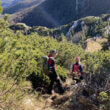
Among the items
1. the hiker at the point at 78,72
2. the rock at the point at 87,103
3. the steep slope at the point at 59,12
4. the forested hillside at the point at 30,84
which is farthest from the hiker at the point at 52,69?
the steep slope at the point at 59,12

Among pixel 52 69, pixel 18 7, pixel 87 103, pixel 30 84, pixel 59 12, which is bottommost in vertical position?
pixel 87 103

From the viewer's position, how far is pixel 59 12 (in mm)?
105875

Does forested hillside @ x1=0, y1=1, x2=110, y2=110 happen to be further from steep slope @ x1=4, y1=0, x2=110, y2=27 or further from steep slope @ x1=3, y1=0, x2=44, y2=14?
steep slope @ x1=3, y1=0, x2=44, y2=14

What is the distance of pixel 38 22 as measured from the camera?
9831 cm

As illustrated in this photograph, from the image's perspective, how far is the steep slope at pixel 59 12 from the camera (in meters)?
81.8

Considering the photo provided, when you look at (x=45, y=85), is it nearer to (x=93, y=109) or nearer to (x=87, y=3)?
(x=93, y=109)

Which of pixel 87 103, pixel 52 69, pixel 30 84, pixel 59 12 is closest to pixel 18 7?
pixel 59 12

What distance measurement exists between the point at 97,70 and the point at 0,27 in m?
4.15

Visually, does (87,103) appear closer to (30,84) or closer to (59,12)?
(30,84)

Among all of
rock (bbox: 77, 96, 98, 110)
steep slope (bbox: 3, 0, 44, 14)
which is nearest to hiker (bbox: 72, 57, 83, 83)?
rock (bbox: 77, 96, 98, 110)

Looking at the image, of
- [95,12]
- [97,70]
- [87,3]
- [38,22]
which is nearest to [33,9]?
[38,22]

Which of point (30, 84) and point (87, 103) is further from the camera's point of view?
point (30, 84)

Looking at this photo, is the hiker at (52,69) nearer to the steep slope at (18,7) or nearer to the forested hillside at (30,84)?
the forested hillside at (30,84)

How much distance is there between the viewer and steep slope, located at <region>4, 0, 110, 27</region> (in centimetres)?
8182
